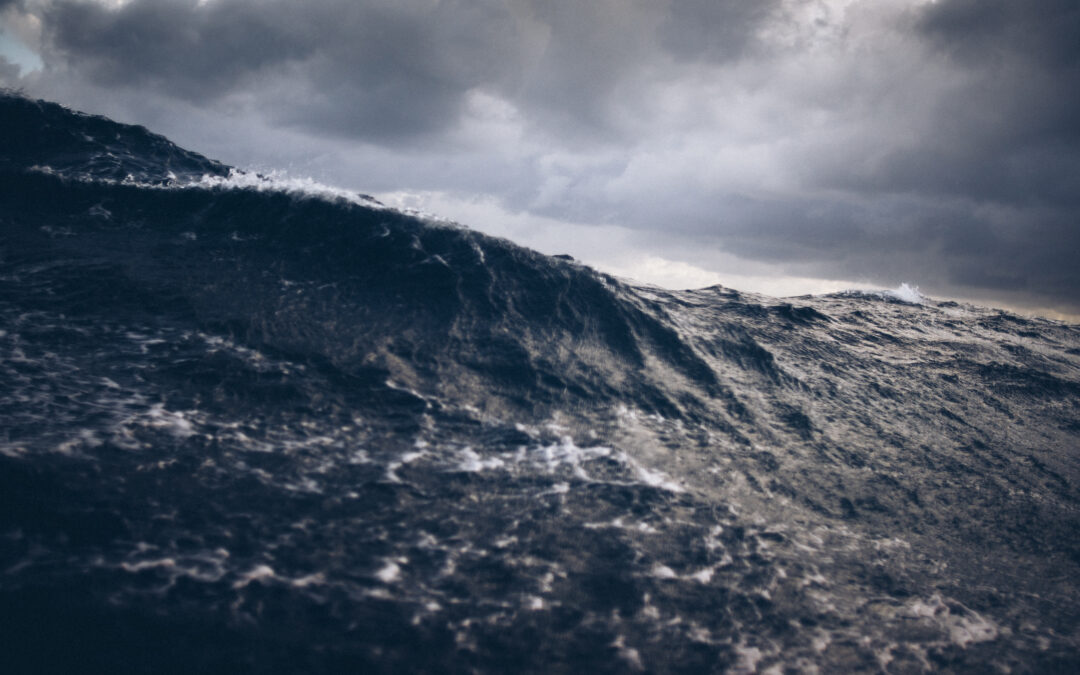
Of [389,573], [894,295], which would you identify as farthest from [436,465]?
[894,295]

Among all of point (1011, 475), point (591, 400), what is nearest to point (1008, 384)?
point (1011, 475)

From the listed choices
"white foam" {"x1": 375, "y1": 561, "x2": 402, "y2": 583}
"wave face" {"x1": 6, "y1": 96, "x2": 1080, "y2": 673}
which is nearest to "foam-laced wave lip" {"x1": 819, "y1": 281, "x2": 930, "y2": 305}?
"wave face" {"x1": 6, "y1": 96, "x2": 1080, "y2": 673}

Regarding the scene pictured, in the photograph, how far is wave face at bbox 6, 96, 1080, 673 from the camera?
487 centimetres

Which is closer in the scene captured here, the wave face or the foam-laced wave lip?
the wave face

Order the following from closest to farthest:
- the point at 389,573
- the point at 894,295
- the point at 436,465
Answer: the point at 389,573
the point at 436,465
the point at 894,295

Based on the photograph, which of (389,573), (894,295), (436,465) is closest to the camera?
(389,573)

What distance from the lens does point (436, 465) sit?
292 inches

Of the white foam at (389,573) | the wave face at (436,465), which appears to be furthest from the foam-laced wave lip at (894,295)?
the white foam at (389,573)

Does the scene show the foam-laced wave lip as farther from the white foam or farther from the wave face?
the white foam

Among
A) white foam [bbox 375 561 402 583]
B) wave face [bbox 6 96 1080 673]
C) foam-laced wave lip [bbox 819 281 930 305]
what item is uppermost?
foam-laced wave lip [bbox 819 281 930 305]

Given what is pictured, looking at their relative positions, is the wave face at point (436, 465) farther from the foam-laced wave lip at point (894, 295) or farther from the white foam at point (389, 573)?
the foam-laced wave lip at point (894, 295)

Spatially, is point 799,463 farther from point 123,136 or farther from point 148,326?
point 123,136

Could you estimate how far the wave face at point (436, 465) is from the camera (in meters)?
4.87

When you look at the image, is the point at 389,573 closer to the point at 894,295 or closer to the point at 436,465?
the point at 436,465
